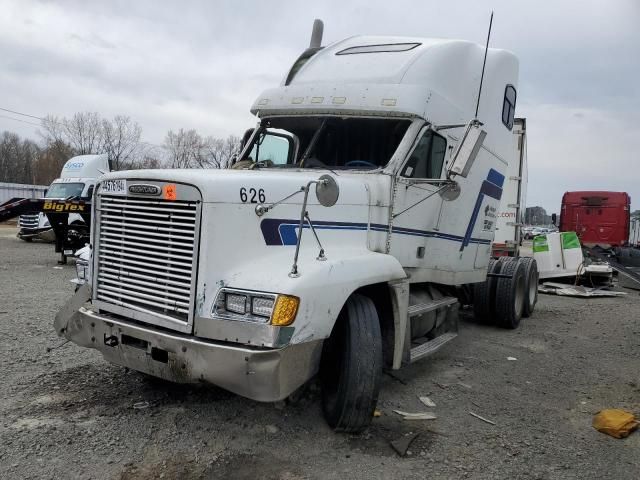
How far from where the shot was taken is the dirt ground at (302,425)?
11.4 feet

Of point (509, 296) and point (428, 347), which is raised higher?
point (509, 296)

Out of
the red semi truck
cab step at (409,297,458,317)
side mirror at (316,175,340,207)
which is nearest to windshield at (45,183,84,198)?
cab step at (409,297,458,317)

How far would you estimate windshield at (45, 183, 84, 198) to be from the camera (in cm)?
1761

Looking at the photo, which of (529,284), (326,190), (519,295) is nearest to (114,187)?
(326,190)

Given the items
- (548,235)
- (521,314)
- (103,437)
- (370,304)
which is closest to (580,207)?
(548,235)

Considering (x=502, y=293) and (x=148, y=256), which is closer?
(x=148, y=256)

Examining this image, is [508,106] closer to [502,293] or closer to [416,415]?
[502,293]

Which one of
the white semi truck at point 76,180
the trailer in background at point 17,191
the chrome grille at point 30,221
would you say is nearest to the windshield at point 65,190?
the white semi truck at point 76,180

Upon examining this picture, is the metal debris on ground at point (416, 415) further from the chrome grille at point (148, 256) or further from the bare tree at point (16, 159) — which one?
the bare tree at point (16, 159)

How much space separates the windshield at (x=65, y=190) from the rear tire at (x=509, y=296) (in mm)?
14172

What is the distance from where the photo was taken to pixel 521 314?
880 cm

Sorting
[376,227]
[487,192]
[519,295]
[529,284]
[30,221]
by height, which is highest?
[487,192]

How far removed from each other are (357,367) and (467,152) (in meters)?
2.00

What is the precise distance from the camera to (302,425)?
4.12m
